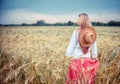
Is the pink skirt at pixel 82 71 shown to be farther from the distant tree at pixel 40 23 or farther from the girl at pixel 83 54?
the distant tree at pixel 40 23

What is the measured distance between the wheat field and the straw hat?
59 millimetres

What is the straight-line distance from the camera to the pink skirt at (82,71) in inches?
129

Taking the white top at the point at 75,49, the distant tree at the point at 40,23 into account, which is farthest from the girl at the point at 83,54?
the distant tree at the point at 40,23

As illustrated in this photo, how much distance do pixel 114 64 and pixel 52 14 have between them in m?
0.70

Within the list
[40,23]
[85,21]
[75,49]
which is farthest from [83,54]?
[40,23]

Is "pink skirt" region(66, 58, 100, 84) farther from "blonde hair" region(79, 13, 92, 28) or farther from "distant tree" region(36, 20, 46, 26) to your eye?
"distant tree" region(36, 20, 46, 26)

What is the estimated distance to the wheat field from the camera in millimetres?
3266

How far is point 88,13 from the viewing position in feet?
Answer: 11.1

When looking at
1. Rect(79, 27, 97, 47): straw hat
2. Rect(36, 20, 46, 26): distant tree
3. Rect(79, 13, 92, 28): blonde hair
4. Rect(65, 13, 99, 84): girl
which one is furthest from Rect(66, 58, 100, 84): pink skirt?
Rect(36, 20, 46, 26): distant tree

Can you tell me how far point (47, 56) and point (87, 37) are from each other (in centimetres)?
37

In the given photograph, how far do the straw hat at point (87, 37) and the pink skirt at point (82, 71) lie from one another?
0.14 meters

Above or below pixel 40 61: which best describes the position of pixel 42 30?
above

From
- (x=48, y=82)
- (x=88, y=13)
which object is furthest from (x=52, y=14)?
(x=48, y=82)

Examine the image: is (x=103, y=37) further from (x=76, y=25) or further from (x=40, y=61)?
(x=40, y=61)
